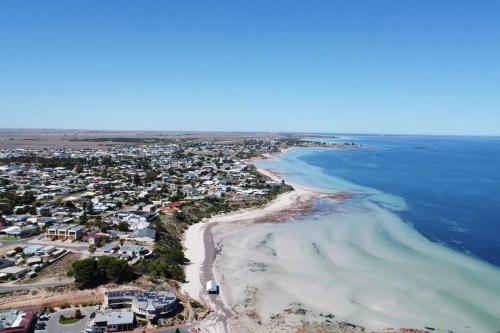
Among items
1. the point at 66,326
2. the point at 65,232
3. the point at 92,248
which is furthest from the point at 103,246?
the point at 66,326

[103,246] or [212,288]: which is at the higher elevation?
[103,246]

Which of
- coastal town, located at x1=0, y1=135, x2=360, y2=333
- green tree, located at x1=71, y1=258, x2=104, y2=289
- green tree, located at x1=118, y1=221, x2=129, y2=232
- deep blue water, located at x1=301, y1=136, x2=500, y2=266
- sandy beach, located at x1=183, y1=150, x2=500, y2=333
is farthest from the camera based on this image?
deep blue water, located at x1=301, y1=136, x2=500, y2=266

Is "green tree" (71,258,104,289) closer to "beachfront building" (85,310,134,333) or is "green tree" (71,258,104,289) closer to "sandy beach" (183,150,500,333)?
"beachfront building" (85,310,134,333)

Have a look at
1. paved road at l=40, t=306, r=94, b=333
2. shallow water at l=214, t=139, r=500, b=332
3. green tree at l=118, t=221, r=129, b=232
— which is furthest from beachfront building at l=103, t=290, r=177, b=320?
green tree at l=118, t=221, r=129, b=232

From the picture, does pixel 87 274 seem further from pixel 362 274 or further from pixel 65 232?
pixel 362 274

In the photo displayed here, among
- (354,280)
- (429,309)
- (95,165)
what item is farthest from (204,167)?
(429,309)

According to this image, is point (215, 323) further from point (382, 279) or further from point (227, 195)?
point (227, 195)
